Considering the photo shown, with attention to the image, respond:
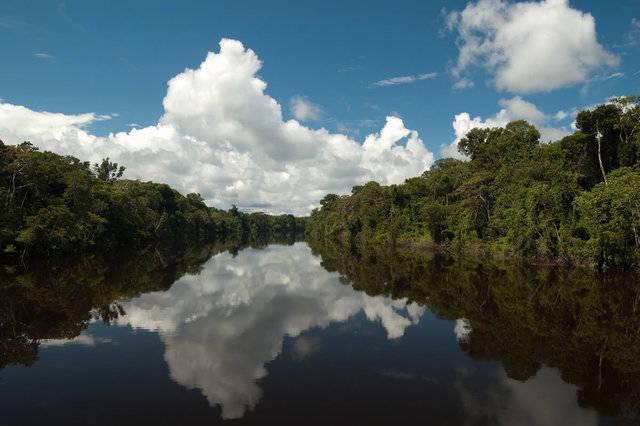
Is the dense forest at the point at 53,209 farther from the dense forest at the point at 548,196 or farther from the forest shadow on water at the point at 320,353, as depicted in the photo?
the dense forest at the point at 548,196

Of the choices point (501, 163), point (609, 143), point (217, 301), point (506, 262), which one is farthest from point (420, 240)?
point (217, 301)

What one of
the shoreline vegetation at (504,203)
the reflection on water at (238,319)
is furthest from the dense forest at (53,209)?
the reflection on water at (238,319)

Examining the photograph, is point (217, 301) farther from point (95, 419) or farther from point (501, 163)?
point (501, 163)

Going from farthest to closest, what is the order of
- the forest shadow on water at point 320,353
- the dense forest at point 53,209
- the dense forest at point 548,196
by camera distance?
the dense forest at point 53,209
the dense forest at point 548,196
the forest shadow on water at point 320,353

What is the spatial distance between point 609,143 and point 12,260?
196 ft

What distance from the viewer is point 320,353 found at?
587 inches

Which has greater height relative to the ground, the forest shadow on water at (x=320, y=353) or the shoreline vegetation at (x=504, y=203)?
the shoreline vegetation at (x=504, y=203)

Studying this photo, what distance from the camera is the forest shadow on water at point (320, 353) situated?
33.2 feet

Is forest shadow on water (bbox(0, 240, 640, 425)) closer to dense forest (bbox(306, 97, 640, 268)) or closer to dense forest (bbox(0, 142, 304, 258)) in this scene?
dense forest (bbox(306, 97, 640, 268))

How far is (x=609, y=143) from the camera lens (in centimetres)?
4219

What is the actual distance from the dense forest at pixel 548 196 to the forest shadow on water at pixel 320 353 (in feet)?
18.2

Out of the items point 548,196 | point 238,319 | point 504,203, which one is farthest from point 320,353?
point 504,203

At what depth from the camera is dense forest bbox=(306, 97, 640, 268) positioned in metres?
31.7

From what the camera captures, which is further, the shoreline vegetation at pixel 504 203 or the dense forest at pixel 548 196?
the shoreline vegetation at pixel 504 203
